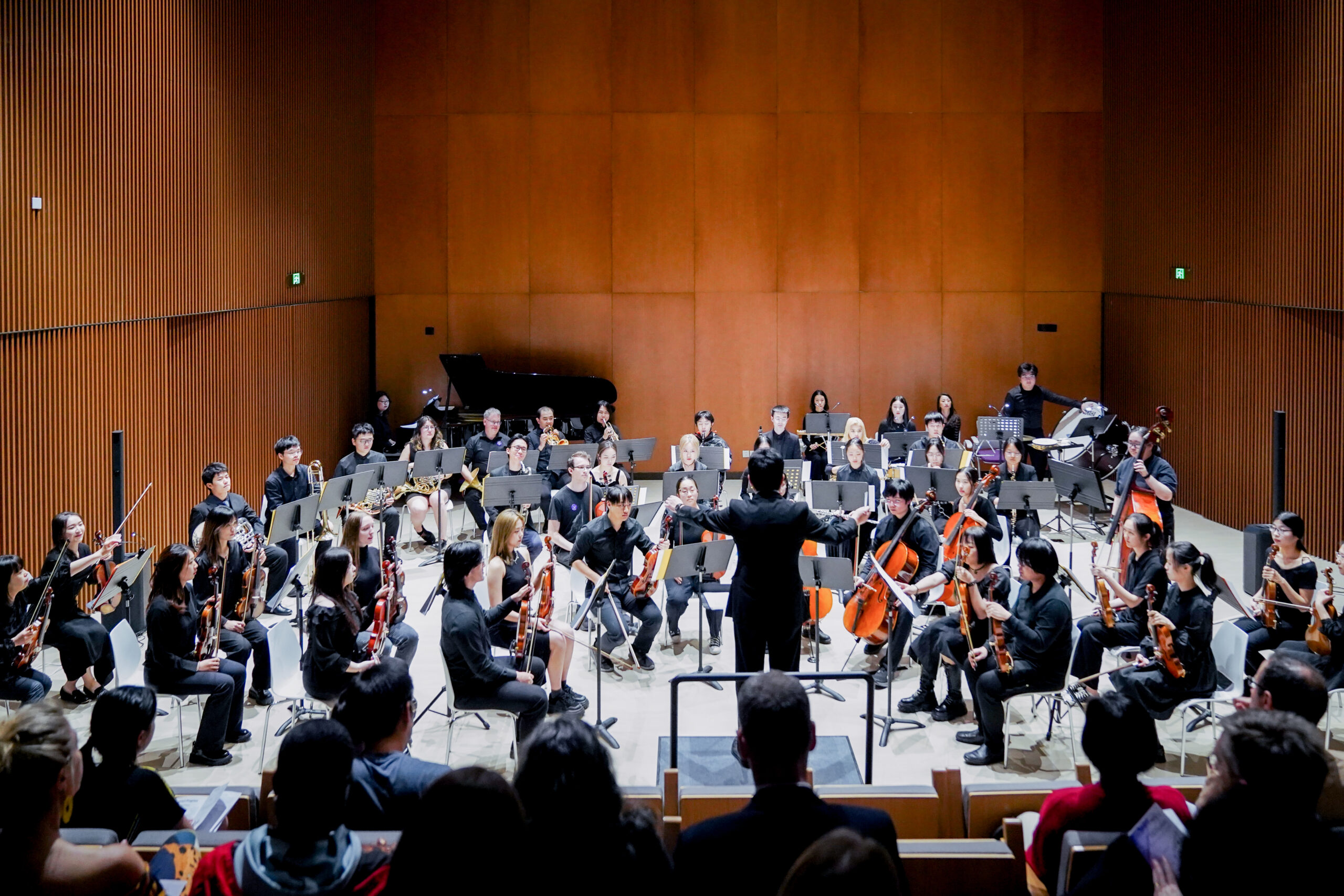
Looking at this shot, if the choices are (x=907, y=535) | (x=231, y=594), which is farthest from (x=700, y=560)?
(x=231, y=594)

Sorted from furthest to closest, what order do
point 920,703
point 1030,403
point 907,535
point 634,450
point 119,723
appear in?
point 1030,403 < point 634,450 < point 907,535 < point 920,703 < point 119,723

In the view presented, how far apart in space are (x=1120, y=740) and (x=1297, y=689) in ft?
2.89

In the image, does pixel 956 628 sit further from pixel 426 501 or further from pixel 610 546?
pixel 426 501

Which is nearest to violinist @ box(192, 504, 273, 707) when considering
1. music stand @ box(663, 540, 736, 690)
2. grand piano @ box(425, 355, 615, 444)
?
music stand @ box(663, 540, 736, 690)

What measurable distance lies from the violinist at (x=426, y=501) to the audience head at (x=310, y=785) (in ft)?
24.5

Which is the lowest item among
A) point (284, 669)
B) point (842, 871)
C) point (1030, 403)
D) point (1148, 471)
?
point (284, 669)

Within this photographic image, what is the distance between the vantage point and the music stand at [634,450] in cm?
1077

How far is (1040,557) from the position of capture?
19.1 feet

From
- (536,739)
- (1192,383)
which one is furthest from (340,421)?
(536,739)

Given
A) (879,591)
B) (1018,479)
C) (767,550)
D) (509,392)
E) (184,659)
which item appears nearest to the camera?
(767,550)

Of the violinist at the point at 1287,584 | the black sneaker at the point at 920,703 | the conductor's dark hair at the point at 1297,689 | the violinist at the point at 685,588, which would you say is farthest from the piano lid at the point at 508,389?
the conductor's dark hair at the point at 1297,689

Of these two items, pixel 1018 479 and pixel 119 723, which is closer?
pixel 119 723

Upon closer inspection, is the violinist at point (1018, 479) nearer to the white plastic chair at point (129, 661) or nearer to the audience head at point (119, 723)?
the white plastic chair at point (129, 661)

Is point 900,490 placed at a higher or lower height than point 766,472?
lower
